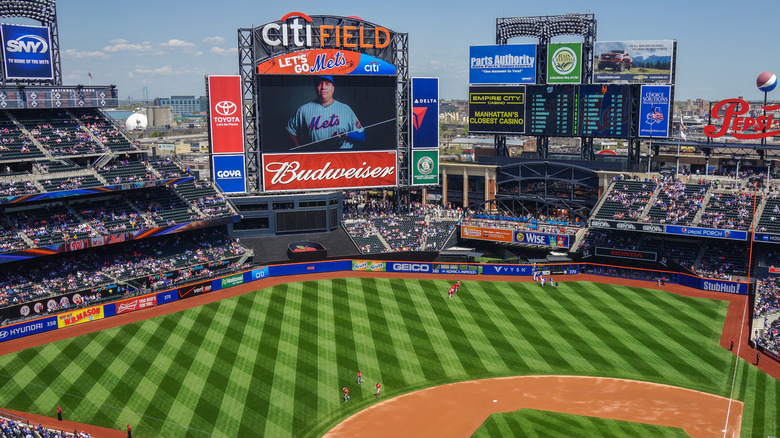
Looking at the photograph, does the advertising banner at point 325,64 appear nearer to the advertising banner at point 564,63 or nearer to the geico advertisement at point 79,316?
the advertising banner at point 564,63

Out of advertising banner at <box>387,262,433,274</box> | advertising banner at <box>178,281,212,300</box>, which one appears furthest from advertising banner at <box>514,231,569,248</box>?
advertising banner at <box>178,281,212,300</box>

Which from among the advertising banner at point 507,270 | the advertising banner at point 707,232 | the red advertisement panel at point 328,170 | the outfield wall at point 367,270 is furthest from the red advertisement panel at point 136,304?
the advertising banner at point 707,232

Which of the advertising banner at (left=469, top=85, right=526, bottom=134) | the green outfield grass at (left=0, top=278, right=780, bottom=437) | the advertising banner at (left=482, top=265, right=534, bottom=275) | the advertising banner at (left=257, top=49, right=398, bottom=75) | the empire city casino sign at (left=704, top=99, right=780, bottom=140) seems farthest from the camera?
the advertising banner at (left=469, top=85, right=526, bottom=134)

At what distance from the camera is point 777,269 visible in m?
48.8

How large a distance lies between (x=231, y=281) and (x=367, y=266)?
445 inches

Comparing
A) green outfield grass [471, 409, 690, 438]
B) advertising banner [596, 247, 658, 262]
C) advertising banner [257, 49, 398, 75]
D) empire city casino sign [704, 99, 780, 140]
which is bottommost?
green outfield grass [471, 409, 690, 438]

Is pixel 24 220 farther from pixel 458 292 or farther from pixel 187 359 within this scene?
pixel 458 292

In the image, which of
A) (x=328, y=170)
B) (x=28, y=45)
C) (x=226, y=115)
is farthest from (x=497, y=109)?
Result: (x=28, y=45)

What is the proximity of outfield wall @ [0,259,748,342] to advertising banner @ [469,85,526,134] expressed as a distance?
17.2 meters

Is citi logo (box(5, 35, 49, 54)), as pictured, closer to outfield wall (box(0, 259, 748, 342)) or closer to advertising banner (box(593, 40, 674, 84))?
outfield wall (box(0, 259, 748, 342))

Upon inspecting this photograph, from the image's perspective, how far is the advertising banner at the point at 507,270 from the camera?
55844 millimetres

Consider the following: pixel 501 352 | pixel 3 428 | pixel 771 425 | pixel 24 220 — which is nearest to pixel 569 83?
pixel 501 352

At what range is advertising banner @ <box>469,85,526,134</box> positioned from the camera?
66.6 meters

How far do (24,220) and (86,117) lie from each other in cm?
1196
